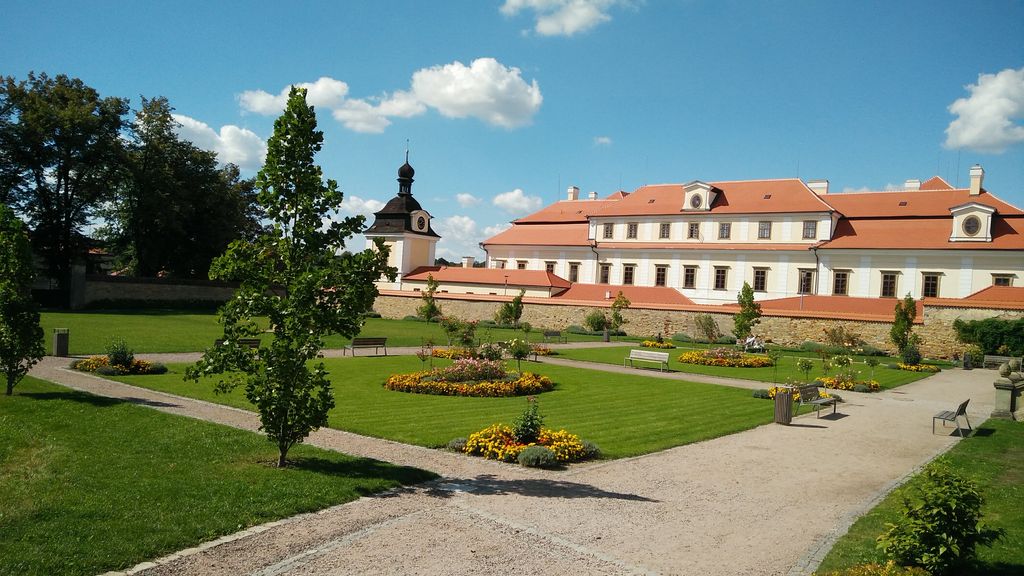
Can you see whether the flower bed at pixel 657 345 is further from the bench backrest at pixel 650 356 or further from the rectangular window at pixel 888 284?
the rectangular window at pixel 888 284

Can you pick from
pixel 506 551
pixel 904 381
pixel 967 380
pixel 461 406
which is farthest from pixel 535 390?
pixel 967 380

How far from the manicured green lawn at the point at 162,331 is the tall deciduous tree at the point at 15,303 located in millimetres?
8210

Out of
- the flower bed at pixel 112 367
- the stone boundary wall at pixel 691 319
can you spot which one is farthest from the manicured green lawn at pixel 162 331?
the flower bed at pixel 112 367

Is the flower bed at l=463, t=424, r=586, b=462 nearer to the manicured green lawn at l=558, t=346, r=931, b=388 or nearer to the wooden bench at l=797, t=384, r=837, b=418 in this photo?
the wooden bench at l=797, t=384, r=837, b=418

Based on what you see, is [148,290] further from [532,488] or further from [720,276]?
[532,488]

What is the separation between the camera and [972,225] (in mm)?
37938

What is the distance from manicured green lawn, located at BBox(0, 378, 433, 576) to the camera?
5887mm

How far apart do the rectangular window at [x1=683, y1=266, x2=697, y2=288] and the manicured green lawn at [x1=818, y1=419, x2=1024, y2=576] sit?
115ft

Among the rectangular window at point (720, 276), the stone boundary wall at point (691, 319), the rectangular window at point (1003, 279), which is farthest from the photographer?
the rectangular window at point (720, 276)

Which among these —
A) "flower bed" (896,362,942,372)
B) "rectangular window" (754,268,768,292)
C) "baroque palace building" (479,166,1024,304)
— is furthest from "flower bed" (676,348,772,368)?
"rectangular window" (754,268,768,292)

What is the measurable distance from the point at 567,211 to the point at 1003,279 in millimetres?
32003

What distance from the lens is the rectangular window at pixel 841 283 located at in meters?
41.8

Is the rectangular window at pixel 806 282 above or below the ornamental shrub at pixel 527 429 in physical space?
above

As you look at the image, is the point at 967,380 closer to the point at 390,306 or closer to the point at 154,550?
the point at 154,550
